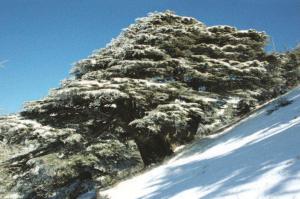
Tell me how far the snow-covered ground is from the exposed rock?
335 cm

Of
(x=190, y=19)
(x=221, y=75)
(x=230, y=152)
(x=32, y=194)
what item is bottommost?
(x=230, y=152)

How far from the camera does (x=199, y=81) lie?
18547 millimetres

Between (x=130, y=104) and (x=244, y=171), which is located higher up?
(x=130, y=104)

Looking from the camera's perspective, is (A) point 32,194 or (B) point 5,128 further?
(A) point 32,194

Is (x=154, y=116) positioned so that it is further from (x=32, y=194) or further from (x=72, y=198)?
(x=32, y=194)

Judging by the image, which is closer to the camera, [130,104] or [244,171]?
[244,171]

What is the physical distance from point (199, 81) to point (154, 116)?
5063 millimetres

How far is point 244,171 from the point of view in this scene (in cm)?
741

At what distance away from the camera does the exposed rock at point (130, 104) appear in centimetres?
1470

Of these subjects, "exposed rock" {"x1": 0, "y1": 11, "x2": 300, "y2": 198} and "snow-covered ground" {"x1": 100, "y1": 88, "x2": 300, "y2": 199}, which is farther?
"exposed rock" {"x1": 0, "y1": 11, "x2": 300, "y2": 198}

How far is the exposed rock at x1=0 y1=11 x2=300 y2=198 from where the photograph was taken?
14.7m

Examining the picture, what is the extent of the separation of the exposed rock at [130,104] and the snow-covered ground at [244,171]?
3347 millimetres

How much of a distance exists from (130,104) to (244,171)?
33.7 ft

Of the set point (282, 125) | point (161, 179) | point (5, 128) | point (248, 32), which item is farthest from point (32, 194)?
point (248, 32)
